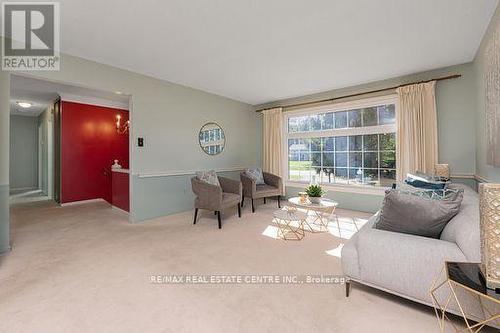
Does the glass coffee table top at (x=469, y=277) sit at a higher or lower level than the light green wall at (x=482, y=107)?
lower

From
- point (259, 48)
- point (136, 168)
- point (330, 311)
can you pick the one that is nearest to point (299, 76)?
point (259, 48)

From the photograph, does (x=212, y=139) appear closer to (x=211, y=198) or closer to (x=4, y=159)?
(x=211, y=198)

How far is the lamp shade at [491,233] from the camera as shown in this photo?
3.01ft

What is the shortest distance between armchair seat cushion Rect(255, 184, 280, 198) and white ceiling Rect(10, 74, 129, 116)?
9.83 feet

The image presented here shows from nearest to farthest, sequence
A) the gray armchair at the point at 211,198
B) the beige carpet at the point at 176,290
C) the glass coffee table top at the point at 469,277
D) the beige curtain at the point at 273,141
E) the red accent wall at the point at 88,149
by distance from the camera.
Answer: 1. the glass coffee table top at the point at 469,277
2. the beige carpet at the point at 176,290
3. the gray armchair at the point at 211,198
4. the red accent wall at the point at 88,149
5. the beige curtain at the point at 273,141

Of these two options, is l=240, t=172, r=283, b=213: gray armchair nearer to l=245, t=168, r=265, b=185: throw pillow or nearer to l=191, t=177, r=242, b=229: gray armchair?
l=245, t=168, r=265, b=185: throw pillow

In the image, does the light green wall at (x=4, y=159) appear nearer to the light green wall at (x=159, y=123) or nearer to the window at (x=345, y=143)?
the light green wall at (x=159, y=123)

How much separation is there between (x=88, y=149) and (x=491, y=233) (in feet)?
21.9

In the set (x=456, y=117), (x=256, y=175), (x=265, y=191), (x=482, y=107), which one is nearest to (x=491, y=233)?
(x=482, y=107)

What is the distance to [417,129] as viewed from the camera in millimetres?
3568

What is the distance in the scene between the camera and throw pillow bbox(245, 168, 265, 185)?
15.3ft

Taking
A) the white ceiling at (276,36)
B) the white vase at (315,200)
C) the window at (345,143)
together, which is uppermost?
the white ceiling at (276,36)

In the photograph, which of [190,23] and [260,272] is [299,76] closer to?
[190,23]

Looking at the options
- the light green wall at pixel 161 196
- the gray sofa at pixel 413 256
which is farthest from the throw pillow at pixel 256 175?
the gray sofa at pixel 413 256
